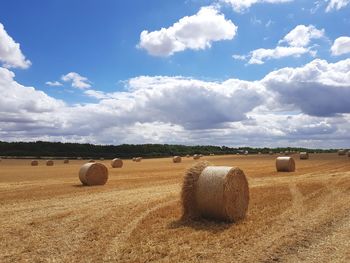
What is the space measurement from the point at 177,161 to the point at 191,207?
46575 millimetres

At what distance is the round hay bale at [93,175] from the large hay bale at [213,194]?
42.0ft

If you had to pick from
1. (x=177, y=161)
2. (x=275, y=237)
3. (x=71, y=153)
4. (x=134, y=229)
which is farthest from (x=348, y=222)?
(x=71, y=153)

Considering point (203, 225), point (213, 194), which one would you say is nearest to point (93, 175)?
point (213, 194)

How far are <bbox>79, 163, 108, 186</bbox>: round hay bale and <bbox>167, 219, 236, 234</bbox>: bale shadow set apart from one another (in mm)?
13255

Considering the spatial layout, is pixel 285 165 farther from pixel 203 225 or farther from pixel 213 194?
pixel 203 225

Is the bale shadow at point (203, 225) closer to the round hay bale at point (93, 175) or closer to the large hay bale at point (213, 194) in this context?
the large hay bale at point (213, 194)

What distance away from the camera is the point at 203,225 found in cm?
1175

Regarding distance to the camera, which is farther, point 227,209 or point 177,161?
point 177,161

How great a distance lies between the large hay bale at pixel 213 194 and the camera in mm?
12250

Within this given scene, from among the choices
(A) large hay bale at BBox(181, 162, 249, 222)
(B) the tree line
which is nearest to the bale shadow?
(A) large hay bale at BBox(181, 162, 249, 222)

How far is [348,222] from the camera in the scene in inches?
460

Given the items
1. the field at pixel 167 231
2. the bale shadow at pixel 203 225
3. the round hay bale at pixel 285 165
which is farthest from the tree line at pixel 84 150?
the bale shadow at pixel 203 225

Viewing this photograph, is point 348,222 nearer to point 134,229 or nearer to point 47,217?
point 134,229

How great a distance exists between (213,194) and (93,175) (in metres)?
13.8
